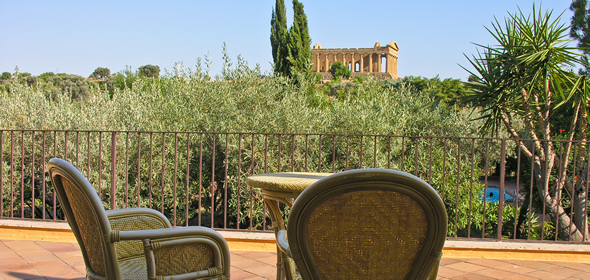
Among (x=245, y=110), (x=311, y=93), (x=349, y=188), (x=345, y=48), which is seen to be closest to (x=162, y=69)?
(x=245, y=110)

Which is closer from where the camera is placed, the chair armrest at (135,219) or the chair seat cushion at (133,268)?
the chair seat cushion at (133,268)

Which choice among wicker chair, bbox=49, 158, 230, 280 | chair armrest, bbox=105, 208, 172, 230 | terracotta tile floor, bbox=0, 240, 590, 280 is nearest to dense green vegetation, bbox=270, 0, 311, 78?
→ terracotta tile floor, bbox=0, 240, 590, 280

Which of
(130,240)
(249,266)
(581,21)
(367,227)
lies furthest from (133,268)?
(581,21)

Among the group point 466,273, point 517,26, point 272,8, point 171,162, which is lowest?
point 466,273

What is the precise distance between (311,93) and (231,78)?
2810 millimetres

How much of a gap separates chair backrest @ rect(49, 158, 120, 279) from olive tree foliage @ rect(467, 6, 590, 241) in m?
8.23

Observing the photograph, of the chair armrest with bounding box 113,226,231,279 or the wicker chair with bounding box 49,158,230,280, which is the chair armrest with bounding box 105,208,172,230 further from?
the chair armrest with bounding box 113,226,231,279

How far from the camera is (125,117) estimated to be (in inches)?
314

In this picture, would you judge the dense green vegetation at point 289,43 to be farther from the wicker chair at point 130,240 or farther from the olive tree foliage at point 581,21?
the wicker chair at point 130,240

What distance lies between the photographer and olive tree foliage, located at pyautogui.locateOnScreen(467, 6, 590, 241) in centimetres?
857

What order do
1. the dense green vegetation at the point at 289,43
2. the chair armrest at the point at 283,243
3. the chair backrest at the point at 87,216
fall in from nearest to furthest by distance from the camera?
the chair backrest at the point at 87,216 < the chair armrest at the point at 283,243 < the dense green vegetation at the point at 289,43

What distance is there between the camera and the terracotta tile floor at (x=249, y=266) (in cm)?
310

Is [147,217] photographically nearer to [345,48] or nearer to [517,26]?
[517,26]

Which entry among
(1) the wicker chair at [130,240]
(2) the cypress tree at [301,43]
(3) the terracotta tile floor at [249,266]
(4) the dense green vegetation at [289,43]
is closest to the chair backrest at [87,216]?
(1) the wicker chair at [130,240]
